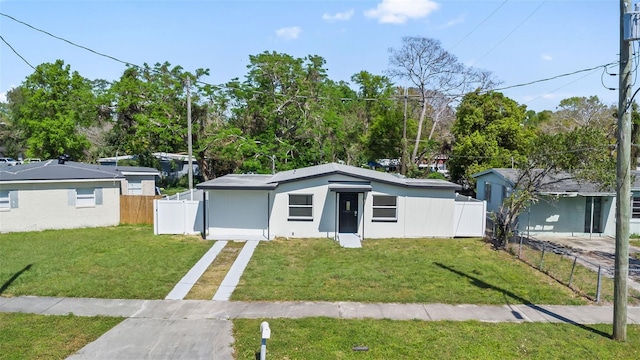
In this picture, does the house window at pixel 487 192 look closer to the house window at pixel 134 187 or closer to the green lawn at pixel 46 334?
the green lawn at pixel 46 334

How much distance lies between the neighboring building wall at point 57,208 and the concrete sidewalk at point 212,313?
10.1 metres

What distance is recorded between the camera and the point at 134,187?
25406mm

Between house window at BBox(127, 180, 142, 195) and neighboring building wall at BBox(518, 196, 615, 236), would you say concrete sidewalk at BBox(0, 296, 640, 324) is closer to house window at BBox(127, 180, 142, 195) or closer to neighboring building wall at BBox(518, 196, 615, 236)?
neighboring building wall at BBox(518, 196, 615, 236)

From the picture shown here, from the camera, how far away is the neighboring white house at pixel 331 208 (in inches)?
694

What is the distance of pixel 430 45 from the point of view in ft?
109

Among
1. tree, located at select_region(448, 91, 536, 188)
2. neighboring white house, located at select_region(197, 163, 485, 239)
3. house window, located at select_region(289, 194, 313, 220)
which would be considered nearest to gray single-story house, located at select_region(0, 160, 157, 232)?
neighboring white house, located at select_region(197, 163, 485, 239)

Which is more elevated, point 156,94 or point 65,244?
point 156,94

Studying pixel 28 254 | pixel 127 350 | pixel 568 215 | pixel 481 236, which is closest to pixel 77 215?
pixel 28 254

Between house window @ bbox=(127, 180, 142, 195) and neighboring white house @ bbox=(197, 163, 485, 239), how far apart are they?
31.9 ft

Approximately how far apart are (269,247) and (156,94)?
69.9 feet

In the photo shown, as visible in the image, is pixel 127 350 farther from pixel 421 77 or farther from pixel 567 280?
pixel 421 77

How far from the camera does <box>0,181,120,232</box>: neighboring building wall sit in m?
18.7

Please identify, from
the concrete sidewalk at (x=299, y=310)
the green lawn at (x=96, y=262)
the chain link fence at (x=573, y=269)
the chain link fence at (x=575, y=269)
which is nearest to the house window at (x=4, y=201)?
the green lawn at (x=96, y=262)

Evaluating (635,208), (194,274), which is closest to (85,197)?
(194,274)
